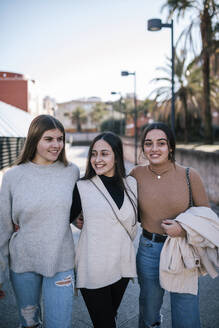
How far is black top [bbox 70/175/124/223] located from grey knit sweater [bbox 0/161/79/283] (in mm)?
57

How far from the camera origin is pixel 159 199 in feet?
7.34

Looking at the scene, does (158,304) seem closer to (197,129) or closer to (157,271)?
(157,271)

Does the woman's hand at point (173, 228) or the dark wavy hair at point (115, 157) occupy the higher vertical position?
the dark wavy hair at point (115, 157)

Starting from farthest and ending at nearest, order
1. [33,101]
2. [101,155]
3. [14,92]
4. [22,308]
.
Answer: [33,101] < [14,92] < [101,155] < [22,308]

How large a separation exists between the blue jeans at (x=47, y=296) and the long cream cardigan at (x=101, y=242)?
12cm

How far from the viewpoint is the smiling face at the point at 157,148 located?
7.48 feet

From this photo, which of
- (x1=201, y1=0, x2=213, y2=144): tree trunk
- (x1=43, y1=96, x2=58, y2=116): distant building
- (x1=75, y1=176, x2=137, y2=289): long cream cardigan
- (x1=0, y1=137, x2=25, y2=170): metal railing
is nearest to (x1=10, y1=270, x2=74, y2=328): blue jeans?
(x1=75, y1=176, x2=137, y2=289): long cream cardigan

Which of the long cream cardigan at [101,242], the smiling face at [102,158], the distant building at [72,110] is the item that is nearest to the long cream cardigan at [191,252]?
the long cream cardigan at [101,242]

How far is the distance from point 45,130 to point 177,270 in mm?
1488

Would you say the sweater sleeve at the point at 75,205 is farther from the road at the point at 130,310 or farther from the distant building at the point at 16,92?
the distant building at the point at 16,92

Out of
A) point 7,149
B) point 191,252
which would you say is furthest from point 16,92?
point 191,252

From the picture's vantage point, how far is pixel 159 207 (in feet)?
7.35

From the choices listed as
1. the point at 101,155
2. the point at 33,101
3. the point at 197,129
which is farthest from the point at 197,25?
the point at 33,101

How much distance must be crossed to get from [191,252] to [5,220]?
1439 millimetres
